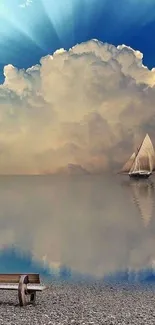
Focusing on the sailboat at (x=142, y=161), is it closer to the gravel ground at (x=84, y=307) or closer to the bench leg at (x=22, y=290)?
the gravel ground at (x=84, y=307)

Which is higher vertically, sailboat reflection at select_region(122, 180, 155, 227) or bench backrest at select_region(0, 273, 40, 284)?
sailboat reflection at select_region(122, 180, 155, 227)

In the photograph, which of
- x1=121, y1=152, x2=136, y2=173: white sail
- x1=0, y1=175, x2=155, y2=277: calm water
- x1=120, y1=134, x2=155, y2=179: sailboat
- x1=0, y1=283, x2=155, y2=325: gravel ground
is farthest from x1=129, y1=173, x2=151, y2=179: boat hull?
x1=0, y1=283, x2=155, y2=325: gravel ground

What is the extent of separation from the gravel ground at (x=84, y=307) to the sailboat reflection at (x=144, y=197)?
30459mm

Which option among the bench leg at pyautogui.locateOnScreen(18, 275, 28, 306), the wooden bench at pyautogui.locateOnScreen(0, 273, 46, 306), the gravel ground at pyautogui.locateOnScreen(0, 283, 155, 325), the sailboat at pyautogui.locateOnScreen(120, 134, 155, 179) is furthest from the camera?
the sailboat at pyautogui.locateOnScreen(120, 134, 155, 179)

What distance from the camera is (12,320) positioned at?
10719 millimetres

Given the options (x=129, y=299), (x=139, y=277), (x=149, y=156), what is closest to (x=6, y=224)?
(x=139, y=277)

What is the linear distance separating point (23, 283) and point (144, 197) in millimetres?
73134

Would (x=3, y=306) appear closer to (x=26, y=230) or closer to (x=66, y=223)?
(x=26, y=230)

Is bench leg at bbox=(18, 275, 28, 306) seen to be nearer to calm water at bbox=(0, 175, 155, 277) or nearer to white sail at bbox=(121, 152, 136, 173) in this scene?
calm water at bbox=(0, 175, 155, 277)

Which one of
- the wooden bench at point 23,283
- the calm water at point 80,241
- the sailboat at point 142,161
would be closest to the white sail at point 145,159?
the sailboat at point 142,161

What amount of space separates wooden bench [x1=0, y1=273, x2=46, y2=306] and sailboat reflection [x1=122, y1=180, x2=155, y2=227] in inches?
1381

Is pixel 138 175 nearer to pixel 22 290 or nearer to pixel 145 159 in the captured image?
pixel 145 159

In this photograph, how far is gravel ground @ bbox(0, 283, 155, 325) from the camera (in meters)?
10.7

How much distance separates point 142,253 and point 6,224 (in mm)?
21056
